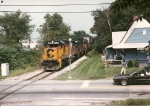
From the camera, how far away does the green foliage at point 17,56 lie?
1149 inches

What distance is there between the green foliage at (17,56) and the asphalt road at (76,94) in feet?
36.1

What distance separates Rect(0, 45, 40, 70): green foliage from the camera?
29.2 meters

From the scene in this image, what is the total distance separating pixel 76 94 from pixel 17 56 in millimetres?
17190

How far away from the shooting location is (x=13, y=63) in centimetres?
2950

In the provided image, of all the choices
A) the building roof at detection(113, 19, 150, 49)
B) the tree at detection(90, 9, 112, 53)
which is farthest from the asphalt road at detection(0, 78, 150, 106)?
the building roof at detection(113, 19, 150, 49)

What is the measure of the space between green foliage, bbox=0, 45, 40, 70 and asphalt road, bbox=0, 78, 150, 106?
11.0m

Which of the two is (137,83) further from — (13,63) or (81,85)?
(13,63)

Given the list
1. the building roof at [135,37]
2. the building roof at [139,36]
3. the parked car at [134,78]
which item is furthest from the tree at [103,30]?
the parked car at [134,78]

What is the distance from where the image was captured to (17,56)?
30.9 m

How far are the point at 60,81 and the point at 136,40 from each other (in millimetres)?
8217

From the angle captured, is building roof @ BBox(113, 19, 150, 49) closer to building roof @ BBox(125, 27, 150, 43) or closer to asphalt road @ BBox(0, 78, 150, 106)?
building roof @ BBox(125, 27, 150, 43)

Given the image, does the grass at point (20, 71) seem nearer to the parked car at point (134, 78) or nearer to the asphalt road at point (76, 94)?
the asphalt road at point (76, 94)

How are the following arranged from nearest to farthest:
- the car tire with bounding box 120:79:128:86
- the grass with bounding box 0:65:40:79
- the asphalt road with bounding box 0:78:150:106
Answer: the asphalt road with bounding box 0:78:150:106, the car tire with bounding box 120:79:128:86, the grass with bounding box 0:65:40:79

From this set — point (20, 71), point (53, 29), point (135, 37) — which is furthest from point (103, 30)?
point (53, 29)
